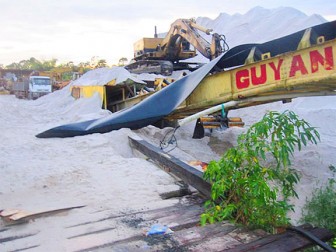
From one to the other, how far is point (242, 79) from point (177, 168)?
1541 mm

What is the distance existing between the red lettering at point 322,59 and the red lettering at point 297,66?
0.37ft

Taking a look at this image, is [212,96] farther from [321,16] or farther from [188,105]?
[321,16]

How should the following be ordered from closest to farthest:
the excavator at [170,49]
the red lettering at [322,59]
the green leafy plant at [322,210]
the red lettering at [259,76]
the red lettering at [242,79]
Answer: the red lettering at [322,59], the green leafy plant at [322,210], the red lettering at [259,76], the red lettering at [242,79], the excavator at [170,49]

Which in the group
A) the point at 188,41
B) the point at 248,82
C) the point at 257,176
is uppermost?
the point at 188,41

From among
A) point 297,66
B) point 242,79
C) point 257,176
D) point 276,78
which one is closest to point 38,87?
point 242,79

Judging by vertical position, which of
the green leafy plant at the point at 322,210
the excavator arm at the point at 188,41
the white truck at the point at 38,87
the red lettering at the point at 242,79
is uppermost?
the excavator arm at the point at 188,41

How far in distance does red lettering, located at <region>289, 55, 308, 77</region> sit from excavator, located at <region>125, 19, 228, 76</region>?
991cm

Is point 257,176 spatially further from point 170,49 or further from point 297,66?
point 170,49

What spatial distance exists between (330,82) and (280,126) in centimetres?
128

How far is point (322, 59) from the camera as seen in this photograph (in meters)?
3.97

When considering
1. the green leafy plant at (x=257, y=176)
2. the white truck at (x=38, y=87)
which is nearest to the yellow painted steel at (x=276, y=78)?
the green leafy plant at (x=257, y=176)

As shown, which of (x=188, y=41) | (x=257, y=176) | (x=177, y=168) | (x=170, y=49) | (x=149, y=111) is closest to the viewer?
(x=257, y=176)

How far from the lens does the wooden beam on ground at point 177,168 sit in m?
4.05

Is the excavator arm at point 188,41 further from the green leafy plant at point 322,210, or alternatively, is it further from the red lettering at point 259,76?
the green leafy plant at point 322,210
